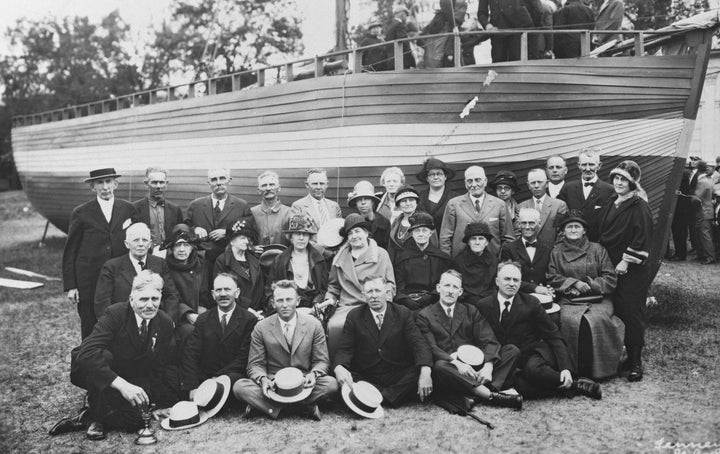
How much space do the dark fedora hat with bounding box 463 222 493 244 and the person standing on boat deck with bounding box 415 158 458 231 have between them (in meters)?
0.86

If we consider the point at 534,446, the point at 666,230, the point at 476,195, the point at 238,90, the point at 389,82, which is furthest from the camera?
the point at 238,90

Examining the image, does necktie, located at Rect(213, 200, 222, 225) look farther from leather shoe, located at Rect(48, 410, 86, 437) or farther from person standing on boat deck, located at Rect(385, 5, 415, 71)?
person standing on boat deck, located at Rect(385, 5, 415, 71)

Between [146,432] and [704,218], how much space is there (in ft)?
34.0

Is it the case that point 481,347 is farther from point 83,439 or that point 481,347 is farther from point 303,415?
point 83,439

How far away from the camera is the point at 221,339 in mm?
4895

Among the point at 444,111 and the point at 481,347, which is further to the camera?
the point at 444,111

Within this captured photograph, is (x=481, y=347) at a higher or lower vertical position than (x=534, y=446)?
higher

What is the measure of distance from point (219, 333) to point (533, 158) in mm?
4041

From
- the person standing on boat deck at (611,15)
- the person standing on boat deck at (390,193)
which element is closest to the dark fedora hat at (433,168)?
the person standing on boat deck at (390,193)

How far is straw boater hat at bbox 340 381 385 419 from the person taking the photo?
14.8 feet

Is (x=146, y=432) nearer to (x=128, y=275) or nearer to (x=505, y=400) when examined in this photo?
(x=128, y=275)

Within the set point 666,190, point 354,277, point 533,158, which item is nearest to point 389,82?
point 533,158

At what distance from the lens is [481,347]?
4945mm

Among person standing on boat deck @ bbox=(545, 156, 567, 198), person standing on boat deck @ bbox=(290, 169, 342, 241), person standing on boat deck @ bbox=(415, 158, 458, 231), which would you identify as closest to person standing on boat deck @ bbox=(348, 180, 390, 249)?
person standing on boat deck @ bbox=(290, 169, 342, 241)
